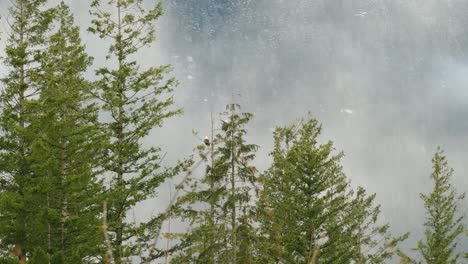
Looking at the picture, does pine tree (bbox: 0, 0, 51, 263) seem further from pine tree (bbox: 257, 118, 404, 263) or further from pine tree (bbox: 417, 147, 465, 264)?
pine tree (bbox: 417, 147, 465, 264)

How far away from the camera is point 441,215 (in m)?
31.9

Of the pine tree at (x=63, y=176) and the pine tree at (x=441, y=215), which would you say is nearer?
the pine tree at (x=63, y=176)

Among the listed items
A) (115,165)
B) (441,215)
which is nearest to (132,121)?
(115,165)

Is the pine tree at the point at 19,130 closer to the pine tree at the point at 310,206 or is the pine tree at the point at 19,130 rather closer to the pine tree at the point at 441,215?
the pine tree at the point at 310,206

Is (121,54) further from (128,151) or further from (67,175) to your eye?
(67,175)

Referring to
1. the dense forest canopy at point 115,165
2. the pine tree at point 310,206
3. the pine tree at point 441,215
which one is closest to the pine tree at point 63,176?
the dense forest canopy at point 115,165

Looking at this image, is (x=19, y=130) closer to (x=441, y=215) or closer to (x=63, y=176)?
(x=63, y=176)

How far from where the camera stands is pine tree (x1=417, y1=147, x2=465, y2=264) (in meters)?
30.9

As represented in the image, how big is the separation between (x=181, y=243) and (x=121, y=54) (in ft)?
25.5

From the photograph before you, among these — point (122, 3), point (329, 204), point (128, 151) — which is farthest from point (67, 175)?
point (329, 204)

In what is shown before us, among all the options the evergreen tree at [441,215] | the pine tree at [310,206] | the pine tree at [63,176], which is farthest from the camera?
the evergreen tree at [441,215]

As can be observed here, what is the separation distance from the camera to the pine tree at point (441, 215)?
101ft

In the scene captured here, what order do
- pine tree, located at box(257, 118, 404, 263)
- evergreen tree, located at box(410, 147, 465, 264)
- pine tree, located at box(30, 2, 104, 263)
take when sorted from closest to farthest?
pine tree, located at box(30, 2, 104, 263)
pine tree, located at box(257, 118, 404, 263)
evergreen tree, located at box(410, 147, 465, 264)

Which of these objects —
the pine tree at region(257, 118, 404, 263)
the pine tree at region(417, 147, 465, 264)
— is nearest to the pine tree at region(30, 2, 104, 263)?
the pine tree at region(257, 118, 404, 263)
